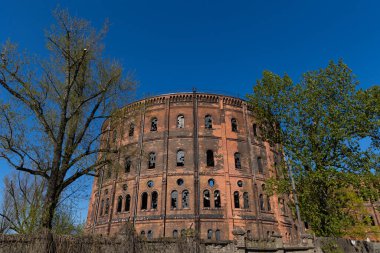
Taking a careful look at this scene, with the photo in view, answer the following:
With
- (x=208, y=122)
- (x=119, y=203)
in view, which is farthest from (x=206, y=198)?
(x=119, y=203)

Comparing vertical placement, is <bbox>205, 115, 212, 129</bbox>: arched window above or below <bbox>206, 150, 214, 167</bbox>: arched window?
above

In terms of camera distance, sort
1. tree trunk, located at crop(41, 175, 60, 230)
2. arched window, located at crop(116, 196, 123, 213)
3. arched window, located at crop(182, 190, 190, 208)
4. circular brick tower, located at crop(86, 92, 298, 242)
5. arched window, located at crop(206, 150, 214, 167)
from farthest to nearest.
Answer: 1. arched window, located at crop(206, 150, 214, 167)
2. arched window, located at crop(116, 196, 123, 213)
3. arched window, located at crop(182, 190, 190, 208)
4. circular brick tower, located at crop(86, 92, 298, 242)
5. tree trunk, located at crop(41, 175, 60, 230)

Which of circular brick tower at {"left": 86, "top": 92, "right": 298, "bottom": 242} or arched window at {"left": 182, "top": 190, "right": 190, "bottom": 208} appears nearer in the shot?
circular brick tower at {"left": 86, "top": 92, "right": 298, "bottom": 242}

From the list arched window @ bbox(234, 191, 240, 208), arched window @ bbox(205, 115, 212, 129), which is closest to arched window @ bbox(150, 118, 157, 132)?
arched window @ bbox(205, 115, 212, 129)

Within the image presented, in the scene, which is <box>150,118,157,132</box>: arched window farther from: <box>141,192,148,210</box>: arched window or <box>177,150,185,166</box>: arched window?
<box>141,192,148,210</box>: arched window

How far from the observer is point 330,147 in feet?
52.6

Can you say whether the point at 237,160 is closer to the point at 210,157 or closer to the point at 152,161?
the point at 210,157

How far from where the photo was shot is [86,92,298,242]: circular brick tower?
20.8 m

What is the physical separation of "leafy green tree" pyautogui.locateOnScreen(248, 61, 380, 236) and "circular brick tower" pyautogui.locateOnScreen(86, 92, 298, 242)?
17.2ft

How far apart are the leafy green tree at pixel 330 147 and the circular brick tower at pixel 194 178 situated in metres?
5.24

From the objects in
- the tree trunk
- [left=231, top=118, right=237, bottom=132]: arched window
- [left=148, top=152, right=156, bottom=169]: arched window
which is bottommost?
the tree trunk

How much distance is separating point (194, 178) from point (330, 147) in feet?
35.5

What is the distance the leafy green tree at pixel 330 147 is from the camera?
15070 millimetres

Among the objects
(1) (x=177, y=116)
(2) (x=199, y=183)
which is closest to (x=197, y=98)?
(1) (x=177, y=116)
